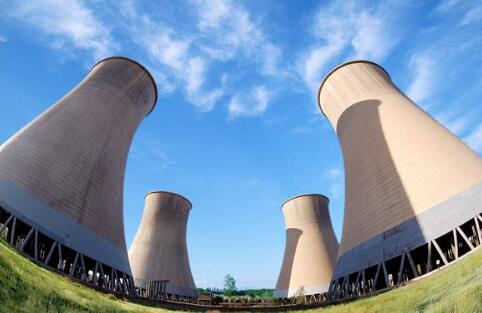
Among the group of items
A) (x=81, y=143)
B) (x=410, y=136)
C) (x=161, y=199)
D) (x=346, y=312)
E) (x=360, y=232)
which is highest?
(x=161, y=199)

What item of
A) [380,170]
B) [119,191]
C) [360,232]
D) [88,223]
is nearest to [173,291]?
[119,191]

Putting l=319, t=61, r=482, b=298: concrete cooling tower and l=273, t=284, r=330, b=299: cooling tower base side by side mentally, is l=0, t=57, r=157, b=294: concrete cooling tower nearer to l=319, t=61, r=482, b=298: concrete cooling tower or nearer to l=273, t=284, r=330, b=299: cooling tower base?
l=319, t=61, r=482, b=298: concrete cooling tower

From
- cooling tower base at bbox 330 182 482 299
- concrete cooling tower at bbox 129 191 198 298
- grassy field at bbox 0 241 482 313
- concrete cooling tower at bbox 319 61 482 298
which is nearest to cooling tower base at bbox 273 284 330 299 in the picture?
concrete cooling tower at bbox 129 191 198 298

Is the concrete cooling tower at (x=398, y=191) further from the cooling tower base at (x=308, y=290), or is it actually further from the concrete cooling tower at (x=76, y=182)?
the concrete cooling tower at (x=76, y=182)

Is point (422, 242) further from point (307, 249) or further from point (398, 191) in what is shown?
point (307, 249)

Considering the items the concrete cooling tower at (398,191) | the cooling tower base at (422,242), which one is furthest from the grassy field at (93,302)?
the concrete cooling tower at (398,191)

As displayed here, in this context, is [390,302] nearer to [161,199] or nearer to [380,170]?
[380,170]

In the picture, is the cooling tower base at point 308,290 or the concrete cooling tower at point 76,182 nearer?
the concrete cooling tower at point 76,182
